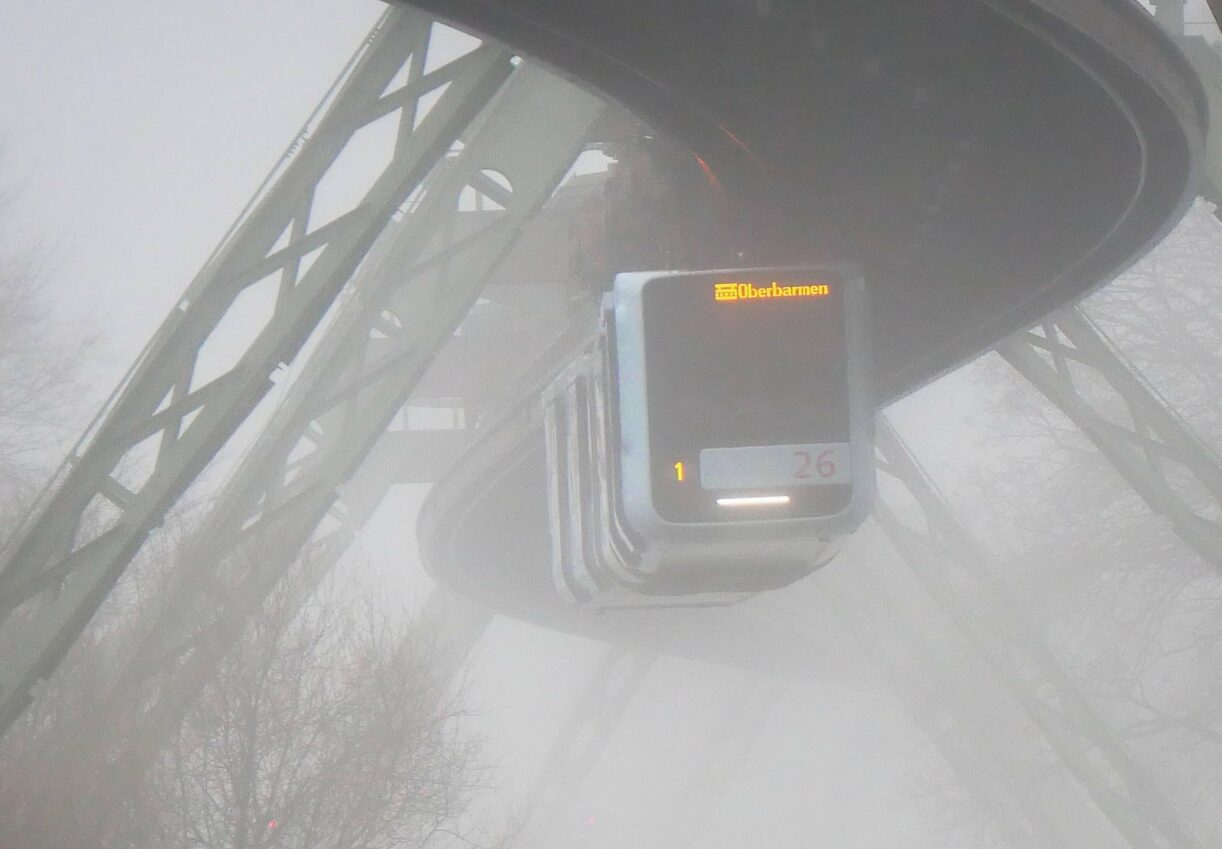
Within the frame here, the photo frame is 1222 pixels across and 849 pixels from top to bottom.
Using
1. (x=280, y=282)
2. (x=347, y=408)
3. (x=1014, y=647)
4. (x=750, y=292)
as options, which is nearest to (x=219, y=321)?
(x=280, y=282)

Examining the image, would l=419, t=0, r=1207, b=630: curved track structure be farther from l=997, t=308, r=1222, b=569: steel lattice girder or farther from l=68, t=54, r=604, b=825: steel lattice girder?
l=68, t=54, r=604, b=825: steel lattice girder

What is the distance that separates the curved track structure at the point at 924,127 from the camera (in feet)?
13.5

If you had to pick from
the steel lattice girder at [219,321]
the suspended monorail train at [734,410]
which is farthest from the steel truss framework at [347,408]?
the suspended monorail train at [734,410]

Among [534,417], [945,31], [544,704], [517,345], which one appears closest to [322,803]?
[534,417]

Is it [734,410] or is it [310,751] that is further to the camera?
[310,751]

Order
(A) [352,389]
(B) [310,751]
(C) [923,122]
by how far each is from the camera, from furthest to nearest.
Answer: (B) [310,751] < (A) [352,389] < (C) [923,122]

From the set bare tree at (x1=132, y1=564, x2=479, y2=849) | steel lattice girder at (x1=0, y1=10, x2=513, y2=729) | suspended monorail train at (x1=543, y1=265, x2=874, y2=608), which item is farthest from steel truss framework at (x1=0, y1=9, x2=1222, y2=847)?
suspended monorail train at (x1=543, y1=265, x2=874, y2=608)

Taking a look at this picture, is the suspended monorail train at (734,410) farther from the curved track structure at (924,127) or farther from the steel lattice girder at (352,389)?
the steel lattice girder at (352,389)

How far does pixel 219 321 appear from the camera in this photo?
7695 mm

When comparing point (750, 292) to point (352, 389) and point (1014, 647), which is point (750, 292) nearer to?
point (352, 389)

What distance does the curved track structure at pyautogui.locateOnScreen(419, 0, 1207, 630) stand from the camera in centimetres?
410

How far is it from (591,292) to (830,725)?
49.9 metres

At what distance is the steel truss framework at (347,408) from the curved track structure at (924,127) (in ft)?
2.52

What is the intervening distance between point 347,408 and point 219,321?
130 inches
